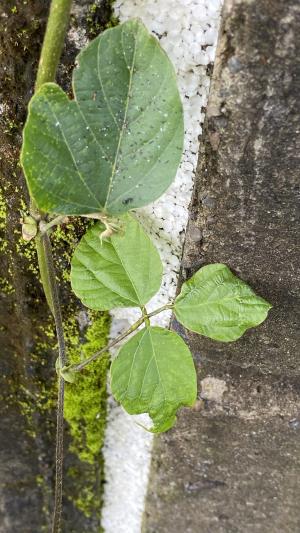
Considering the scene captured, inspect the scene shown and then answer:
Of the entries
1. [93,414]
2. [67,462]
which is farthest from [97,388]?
[67,462]

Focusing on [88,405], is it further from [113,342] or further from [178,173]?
[178,173]

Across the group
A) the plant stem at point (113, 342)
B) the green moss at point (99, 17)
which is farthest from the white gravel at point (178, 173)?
the plant stem at point (113, 342)

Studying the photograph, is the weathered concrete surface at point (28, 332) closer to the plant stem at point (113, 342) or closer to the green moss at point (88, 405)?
the green moss at point (88, 405)

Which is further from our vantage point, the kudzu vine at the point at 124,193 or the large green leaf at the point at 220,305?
the large green leaf at the point at 220,305

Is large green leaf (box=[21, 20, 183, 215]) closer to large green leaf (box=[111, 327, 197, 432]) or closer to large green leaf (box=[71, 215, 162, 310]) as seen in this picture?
large green leaf (box=[71, 215, 162, 310])

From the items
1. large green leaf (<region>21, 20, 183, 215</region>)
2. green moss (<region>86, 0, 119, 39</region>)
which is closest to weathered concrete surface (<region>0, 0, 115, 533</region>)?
green moss (<region>86, 0, 119, 39</region>)
